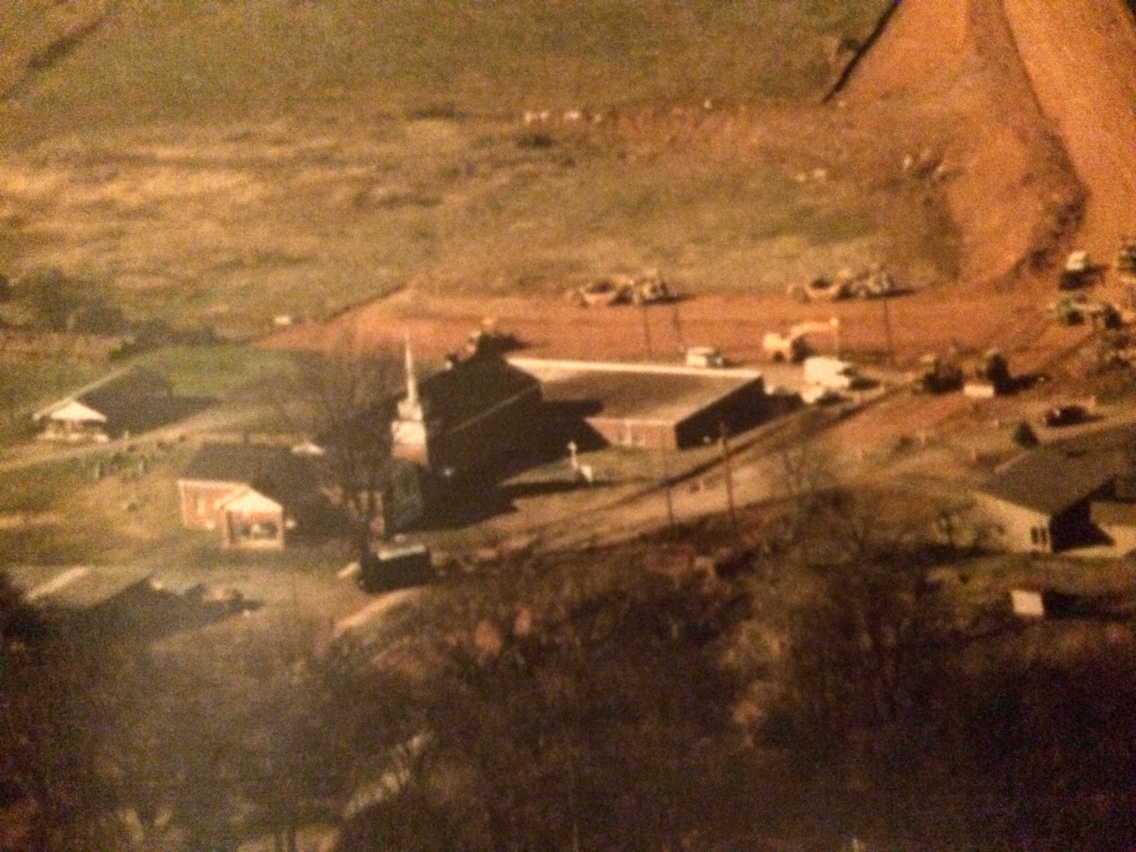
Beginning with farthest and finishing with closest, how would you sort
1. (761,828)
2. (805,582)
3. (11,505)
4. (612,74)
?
(612,74), (11,505), (805,582), (761,828)

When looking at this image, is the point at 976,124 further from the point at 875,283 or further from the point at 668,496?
the point at 668,496

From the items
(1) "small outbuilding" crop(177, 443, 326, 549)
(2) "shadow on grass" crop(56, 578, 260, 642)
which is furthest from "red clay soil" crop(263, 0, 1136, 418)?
(2) "shadow on grass" crop(56, 578, 260, 642)

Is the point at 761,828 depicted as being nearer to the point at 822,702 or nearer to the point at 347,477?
the point at 822,702

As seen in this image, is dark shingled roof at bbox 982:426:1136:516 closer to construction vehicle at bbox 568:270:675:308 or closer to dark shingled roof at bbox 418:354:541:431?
construction vehicle at bbox 568:270:675:308

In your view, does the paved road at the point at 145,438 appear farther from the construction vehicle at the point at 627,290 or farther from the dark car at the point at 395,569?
the construction vehicle at the point at 627,290

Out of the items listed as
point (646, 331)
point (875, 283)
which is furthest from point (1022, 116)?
point (646, 331)

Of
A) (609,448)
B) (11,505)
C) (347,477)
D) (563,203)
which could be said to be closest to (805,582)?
(609,448)

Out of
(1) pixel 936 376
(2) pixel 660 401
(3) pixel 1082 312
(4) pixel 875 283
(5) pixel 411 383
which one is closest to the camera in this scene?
(3) pixel 1082 312
